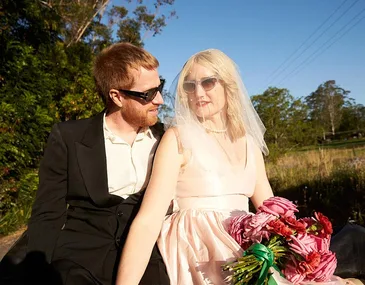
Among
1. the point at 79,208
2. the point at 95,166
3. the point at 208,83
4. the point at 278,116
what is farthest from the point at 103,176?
the point at 278,116

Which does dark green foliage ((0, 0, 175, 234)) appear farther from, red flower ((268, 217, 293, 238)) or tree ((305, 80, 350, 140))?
tree ((305, 80, 350, 140))

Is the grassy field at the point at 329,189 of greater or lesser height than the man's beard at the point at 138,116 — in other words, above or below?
below

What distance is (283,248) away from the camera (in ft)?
5.41

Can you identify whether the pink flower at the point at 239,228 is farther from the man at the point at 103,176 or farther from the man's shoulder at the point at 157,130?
the man's shoulder at the point at 157,130

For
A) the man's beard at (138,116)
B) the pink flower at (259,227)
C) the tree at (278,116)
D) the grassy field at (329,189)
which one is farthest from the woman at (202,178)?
the tree at (278,116)

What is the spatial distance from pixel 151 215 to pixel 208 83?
0.87m

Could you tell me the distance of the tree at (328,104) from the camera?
65.8 m

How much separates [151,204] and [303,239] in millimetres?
770

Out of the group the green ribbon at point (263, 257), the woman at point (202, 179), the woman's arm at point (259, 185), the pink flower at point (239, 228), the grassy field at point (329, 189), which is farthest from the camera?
the grassy field at point (329, 189)

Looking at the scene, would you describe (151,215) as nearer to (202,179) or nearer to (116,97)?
(202,179)

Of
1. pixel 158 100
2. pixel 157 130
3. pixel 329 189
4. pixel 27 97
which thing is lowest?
pixel 329 189

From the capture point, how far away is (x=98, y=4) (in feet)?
53.6

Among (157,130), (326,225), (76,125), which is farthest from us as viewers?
(157,130)

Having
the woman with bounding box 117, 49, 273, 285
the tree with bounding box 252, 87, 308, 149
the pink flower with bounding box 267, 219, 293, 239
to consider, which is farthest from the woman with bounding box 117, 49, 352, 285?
the tree with bounding box 252, 87, 308, 149
